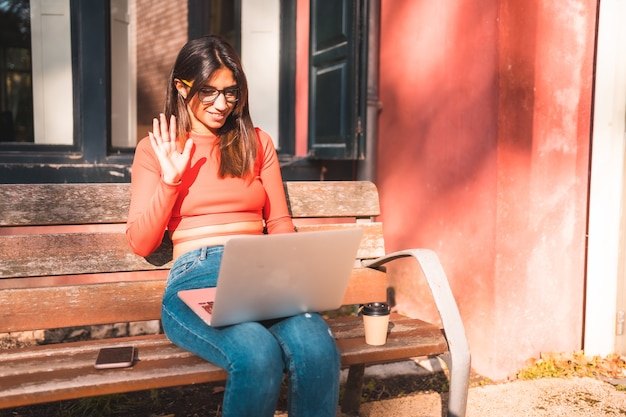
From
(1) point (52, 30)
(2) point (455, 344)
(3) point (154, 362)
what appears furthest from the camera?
(1) point (52, 30)

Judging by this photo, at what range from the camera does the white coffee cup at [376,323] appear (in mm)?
2213

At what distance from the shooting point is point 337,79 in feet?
13.8

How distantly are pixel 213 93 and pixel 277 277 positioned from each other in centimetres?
82

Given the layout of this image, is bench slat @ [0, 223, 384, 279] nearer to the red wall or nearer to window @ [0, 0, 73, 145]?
the red wall

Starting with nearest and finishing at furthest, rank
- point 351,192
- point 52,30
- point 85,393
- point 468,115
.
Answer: point 85,393, point 351,192, point 468,115, point 52,30

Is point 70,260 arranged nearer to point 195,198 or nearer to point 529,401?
point 195,198

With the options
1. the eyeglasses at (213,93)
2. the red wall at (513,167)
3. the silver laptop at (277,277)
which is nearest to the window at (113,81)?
the red wall at (513,167)

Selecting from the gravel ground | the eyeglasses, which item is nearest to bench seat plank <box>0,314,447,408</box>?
the gravel ground

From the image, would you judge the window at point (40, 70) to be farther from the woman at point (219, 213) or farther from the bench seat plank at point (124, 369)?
the bench seat plank at point (124, 369)

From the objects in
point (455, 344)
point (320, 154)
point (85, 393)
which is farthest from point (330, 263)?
point (320, 154)

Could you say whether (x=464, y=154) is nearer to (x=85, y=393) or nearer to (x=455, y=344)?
(x=455, y=344)

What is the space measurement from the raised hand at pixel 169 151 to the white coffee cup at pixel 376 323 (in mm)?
761

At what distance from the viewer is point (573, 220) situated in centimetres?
328

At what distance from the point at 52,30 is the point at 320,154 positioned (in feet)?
6.28
